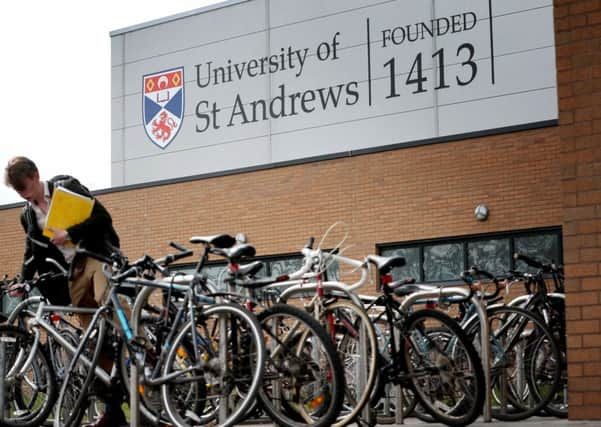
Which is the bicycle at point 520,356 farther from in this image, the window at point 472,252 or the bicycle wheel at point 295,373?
the window at point 472,252

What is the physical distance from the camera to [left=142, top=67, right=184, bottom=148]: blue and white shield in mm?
26438

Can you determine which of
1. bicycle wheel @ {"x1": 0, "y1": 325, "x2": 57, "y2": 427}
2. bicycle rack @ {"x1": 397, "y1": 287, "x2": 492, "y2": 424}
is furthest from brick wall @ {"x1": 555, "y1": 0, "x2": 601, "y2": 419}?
bicycle wheel @ {"x1": 0, "y1": 325, "x2": 57, "y2": 427}

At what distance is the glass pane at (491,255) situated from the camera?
16.8 m

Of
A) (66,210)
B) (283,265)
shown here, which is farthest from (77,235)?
(283,265)

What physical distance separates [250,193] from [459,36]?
618 centimetres

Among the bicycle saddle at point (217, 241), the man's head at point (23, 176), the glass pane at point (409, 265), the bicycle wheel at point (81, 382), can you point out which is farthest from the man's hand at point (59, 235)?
the glass pane at point (409, 265)

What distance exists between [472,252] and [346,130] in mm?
7469

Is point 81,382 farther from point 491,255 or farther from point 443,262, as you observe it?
point 443,262

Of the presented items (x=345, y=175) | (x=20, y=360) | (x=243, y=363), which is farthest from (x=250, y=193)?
(x=243, y=363)

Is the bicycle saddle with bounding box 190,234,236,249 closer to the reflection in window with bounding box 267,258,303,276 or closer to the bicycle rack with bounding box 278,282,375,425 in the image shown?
the bicycle rack with bounding box 278,282,375,425

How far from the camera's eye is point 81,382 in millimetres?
6828

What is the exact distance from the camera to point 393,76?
76.4 feet

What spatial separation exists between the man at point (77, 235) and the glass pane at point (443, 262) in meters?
10.5

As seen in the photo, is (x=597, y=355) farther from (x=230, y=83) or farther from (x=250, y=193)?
(x=230, y=83)
